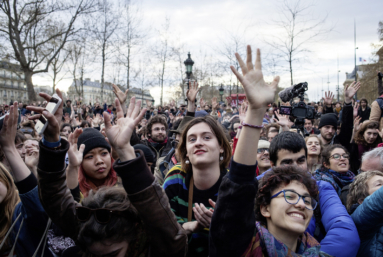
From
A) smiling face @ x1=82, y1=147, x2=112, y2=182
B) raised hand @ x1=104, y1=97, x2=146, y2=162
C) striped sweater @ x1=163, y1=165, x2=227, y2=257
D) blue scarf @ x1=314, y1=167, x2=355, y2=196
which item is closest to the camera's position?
raised hand @ x1=104, y1=97, x2=146, y2=162

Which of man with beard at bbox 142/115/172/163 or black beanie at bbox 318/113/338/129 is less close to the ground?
black beanie at bbox 318/113/338/129

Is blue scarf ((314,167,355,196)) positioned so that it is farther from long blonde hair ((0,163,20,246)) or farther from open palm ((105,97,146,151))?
long blonde hair ((0,163,20,246))

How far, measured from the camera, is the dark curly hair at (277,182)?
1.94 m

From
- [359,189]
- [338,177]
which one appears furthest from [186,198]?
[338,177]

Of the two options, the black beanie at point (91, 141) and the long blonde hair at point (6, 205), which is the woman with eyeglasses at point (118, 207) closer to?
the long blonde hair at point (6, 205)

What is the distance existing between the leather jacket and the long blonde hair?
344 millimetres

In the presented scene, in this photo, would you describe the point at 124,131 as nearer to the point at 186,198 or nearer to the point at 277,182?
the point at 186,198

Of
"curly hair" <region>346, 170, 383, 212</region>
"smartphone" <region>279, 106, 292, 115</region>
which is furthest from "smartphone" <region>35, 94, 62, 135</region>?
"smartphone" <region>279, 106, 292, 115</region>

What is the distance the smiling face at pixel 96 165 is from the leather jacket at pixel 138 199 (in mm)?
1071

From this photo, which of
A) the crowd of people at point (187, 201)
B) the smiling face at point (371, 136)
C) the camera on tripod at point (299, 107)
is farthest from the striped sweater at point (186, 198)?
the smiling face at point (371, 136)

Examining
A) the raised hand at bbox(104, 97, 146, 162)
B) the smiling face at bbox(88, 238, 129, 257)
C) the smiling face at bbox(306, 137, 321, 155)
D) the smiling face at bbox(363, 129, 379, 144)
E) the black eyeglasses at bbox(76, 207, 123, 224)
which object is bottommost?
the smiling face at bbox(88, 238, 129, 257)

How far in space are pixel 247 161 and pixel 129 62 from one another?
673 inches

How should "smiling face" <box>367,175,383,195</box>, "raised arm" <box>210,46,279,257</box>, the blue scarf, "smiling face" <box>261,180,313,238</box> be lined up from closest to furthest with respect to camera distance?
"raised arm" <box>210,46,279,257</box> → "smiling face" <box>261,180,313,238</box> → "smiling face" <box>367,175,383,195</box> → the blue scarf

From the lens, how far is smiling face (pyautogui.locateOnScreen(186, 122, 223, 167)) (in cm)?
225
